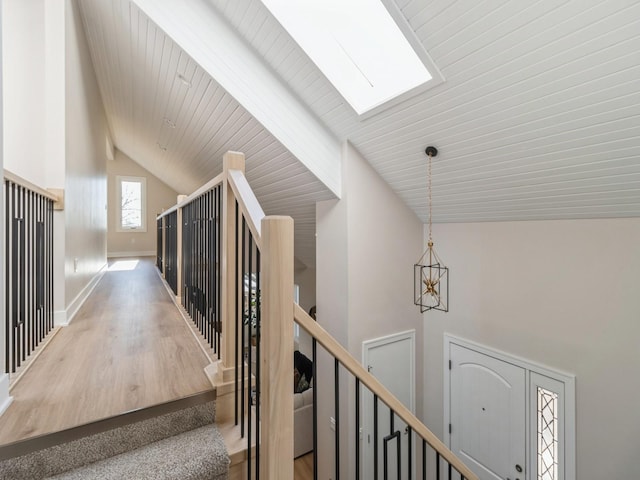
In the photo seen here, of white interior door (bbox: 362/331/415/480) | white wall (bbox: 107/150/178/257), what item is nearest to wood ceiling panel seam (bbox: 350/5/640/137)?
white interior door (bbox: 362/331/415/480)

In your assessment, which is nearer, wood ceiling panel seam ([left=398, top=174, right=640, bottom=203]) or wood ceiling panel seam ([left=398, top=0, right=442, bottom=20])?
wood ceiling panel seam ([left=398, top=0, right=442, bottom=20])

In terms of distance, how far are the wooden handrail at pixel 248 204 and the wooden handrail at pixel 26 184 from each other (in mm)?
977

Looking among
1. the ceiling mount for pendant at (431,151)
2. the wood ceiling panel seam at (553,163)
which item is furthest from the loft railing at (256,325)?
the wood ceiling panel seam at (553,163)

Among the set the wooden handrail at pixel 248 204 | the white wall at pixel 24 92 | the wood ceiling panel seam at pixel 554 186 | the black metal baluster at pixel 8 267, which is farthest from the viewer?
the white wall at pixel 24 92

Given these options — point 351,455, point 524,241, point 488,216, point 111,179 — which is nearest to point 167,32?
point 488,216

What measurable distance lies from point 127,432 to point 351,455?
2.60 meters

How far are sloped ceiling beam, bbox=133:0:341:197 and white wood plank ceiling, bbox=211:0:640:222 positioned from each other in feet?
0.36

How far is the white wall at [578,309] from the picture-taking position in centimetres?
224

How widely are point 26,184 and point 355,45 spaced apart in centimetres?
230

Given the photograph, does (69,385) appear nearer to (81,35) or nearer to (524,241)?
(524,241)

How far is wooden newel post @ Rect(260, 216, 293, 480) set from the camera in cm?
85

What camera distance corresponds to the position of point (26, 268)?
5.47 ft

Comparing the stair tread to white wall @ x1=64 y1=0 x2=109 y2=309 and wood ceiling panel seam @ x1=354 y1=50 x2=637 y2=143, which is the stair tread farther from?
wood ceiling panel seam @ x1=354 y1=50 x2=637 y2=143

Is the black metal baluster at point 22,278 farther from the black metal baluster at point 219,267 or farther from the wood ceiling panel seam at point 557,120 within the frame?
the wood ceiling panel seam at point 557,120
